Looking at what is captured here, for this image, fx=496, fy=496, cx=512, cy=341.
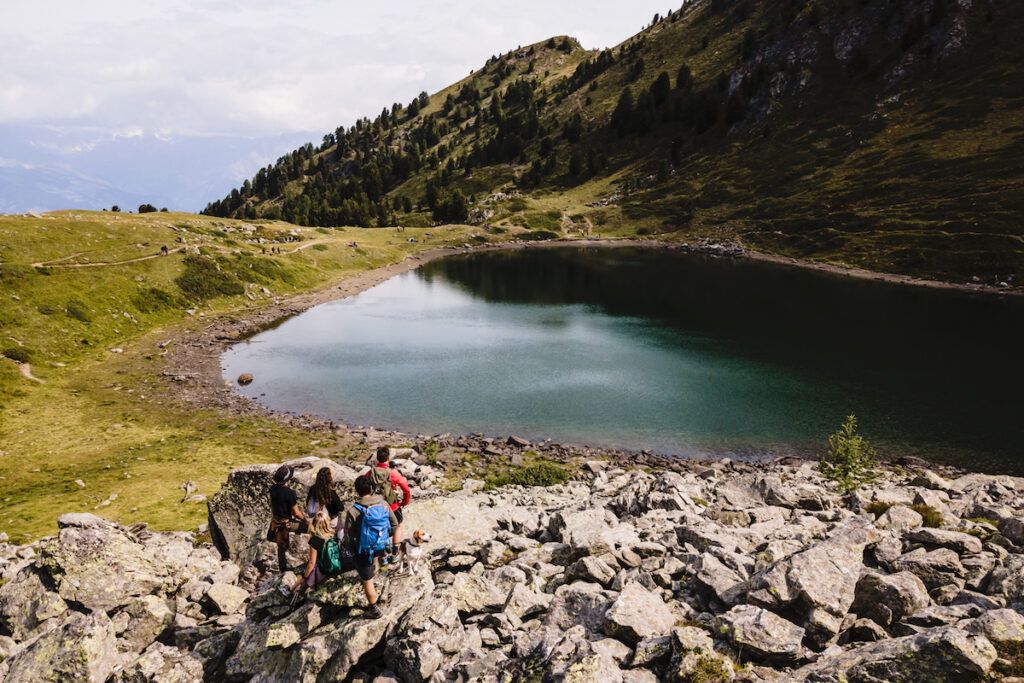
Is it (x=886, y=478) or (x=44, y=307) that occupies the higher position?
(x=44, y=307)

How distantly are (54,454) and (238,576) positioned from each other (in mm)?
30286

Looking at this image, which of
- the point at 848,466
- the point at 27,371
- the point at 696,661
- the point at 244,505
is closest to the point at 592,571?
the point at 696,661

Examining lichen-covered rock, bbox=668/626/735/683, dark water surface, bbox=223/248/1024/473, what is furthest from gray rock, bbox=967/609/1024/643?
dark water surface, bbox=223/248/1024/473

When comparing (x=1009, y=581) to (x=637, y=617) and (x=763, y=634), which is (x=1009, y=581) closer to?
(x=763, y=634)

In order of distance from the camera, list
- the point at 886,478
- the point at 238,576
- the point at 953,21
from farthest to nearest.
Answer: the point at 953,21
the point at 886,478
the point at 238,576

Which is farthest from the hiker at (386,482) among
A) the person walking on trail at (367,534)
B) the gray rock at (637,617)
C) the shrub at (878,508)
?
the shrub at (878,508)

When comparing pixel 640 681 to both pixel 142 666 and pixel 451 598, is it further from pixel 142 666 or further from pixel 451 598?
pixel 142 666

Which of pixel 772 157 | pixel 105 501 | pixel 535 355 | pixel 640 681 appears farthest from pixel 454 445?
pixel 772 157

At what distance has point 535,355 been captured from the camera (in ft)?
213

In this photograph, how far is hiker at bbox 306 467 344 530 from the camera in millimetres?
14484

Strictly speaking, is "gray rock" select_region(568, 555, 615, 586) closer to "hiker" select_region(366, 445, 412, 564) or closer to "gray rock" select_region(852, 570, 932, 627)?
"hiker" select_region(366, 445, 412, 564)

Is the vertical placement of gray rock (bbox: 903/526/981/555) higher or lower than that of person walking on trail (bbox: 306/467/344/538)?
lower

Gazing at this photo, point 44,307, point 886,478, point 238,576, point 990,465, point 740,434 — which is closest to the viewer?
point 238,576

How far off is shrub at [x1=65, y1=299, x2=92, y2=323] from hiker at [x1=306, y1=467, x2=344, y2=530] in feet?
218
